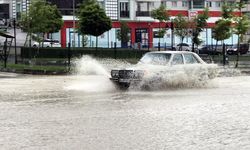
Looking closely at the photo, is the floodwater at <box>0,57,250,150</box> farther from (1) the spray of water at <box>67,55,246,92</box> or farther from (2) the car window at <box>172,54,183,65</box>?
(2) the car window at <box>172,54,183,65</box>

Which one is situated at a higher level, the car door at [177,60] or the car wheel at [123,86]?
the car door at [177,60]

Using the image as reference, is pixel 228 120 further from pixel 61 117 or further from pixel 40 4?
pixel 40 4

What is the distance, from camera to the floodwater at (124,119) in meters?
9.99

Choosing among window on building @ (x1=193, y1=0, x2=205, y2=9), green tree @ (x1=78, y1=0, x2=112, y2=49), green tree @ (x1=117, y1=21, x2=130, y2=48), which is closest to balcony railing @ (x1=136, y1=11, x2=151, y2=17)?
green tree @ (x1=117, y1=21, x2=130, y2=48)

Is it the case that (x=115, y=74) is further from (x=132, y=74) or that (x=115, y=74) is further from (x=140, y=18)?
(x=140, y=18)

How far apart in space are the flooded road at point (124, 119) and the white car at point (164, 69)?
68 cm

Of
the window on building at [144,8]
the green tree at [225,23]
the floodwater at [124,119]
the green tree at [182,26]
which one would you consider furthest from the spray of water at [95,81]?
the window on building at [144,8]

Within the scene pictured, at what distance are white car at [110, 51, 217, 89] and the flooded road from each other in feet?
2.24

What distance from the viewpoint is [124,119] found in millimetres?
12820

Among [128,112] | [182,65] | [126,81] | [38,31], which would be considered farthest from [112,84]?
[38,31]

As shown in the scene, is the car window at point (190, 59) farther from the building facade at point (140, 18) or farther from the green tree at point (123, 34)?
the green tree at point (123, 34)

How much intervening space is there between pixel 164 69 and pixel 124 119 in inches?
337

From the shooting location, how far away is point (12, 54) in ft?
162

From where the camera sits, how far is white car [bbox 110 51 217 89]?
20.6 m
